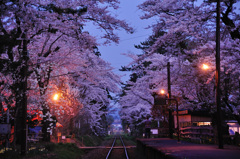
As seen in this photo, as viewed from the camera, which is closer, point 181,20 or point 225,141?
point 181,20

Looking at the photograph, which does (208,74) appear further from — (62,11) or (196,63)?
(62,11)

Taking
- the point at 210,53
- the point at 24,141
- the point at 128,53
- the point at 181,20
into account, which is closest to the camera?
the point at 24,141

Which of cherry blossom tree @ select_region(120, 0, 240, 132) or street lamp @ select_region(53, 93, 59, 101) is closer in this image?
cherry blossom tree @ select_region(120, 0, 240, 132)

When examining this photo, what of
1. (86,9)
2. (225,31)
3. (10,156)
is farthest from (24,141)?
(225,31)

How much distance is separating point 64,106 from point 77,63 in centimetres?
486

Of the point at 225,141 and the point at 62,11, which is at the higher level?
the point at 62,11

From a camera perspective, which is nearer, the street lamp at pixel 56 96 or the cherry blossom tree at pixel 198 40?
the cherry blossom tree at pixel 198 40

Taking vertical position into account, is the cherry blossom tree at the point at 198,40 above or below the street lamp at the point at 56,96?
above

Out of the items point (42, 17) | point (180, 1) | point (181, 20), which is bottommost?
point (42, 17)

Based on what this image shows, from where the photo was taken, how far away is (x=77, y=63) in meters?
20.6

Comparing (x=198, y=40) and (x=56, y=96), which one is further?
(x=56, y=96)

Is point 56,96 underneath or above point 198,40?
underneath

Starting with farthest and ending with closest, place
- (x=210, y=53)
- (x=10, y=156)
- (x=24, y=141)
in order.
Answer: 1. (x=210, y=53)
2. (x=24, y=141)
3. (x=10, y=156)

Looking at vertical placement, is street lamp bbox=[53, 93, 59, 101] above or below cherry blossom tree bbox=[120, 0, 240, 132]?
below
